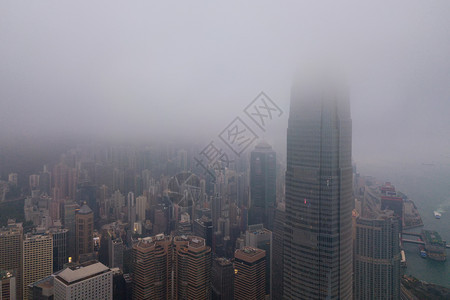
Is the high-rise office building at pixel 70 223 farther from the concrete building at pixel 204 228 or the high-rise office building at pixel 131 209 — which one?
the concrete building at pixel 204 228

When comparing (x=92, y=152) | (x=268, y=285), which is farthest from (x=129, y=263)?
(x=268, y=285)

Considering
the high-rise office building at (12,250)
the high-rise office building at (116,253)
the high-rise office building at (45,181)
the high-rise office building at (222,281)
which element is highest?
the high-rise office building at (45,181)

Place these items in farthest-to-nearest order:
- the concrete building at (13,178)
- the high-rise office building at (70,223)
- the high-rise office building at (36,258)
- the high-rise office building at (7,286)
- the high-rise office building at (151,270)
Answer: the high-rise office building at (70,223) → the high-rise office building at (151,270) → the concrete building at (13,178) → the high-rise office building at (36,258) → the high-rise office building at (7,286)

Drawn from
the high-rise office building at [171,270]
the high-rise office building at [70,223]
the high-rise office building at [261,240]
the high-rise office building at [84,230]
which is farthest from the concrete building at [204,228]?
the high-rise office building at [70,223]

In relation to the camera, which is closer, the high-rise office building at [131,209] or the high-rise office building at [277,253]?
the high-rise office building at [277,253]

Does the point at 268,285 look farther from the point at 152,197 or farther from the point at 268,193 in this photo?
the point at 152,197

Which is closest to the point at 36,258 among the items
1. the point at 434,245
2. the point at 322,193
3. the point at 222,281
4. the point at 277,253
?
the point at 222,281

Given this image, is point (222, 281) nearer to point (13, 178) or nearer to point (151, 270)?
point (151, 270)

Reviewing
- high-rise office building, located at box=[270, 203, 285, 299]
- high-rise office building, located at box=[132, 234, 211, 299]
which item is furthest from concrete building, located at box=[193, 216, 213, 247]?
high-rise office building, located at box=[270, 203, 285, 299]
